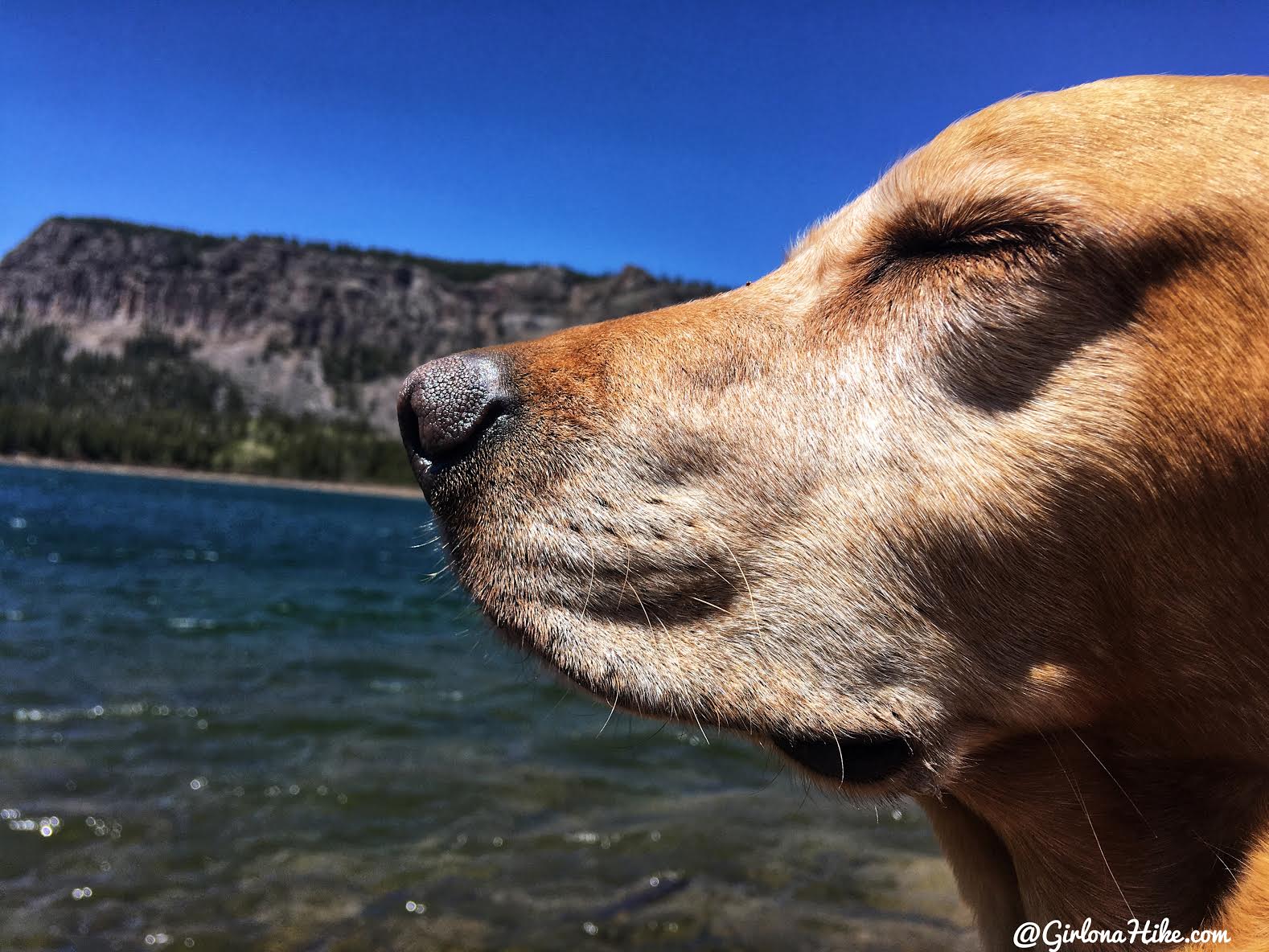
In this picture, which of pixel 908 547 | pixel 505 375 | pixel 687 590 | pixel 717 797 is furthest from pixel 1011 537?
pixel 717 797

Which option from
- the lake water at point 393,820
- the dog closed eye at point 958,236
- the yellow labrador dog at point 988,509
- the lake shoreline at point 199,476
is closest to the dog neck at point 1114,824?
the yellow labrador dog at point 988,509

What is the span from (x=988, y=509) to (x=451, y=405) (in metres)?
1.37

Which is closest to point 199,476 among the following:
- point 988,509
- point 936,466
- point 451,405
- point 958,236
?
point 451,405

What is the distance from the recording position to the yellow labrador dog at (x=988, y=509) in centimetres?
202

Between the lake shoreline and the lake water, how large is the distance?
131907mm


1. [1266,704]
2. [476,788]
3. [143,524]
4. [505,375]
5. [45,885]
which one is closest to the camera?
[1266,704]

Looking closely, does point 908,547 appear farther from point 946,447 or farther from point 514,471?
point 514,471

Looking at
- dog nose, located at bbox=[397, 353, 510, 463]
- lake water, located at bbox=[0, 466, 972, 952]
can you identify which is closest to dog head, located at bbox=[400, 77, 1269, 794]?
dog nose, located at bbox=[397, 353, 510, 463]

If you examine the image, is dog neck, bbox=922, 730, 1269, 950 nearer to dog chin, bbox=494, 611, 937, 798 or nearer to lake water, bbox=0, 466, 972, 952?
dog chin, bbox=494, 611, 937, 798

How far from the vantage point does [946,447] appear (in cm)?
221

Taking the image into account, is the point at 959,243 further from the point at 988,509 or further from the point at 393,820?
the point at 393,820

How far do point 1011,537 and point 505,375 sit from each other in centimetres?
135

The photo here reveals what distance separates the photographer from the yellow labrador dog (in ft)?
6.63

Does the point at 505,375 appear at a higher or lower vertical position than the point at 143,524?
higher
